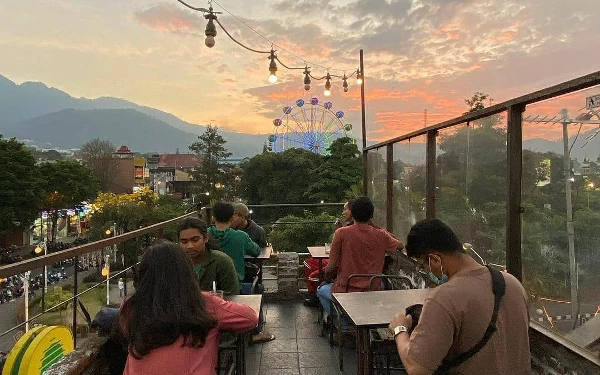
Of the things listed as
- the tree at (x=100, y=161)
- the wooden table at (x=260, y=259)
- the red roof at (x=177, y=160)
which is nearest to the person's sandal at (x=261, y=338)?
the wooden table at (x=260, y=259)

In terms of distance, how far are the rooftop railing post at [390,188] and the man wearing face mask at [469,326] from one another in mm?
3723

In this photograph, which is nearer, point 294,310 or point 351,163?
point 294,310

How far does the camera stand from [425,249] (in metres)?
1.69

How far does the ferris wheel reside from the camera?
1641 inches

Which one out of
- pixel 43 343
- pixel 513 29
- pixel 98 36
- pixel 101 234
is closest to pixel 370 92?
pixel 513 29

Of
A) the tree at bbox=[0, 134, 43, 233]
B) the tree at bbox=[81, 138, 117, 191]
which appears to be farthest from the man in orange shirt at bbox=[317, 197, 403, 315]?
the tree at bbox=[81, 138, 117, 191]

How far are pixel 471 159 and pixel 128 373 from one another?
2.45m

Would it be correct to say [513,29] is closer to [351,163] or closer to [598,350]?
[598,350]

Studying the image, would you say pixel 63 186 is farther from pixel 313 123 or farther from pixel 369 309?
pixel 369 309

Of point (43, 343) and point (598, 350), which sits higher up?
point (598, 350)

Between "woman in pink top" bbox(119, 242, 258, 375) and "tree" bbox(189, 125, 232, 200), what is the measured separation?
5709 centimetres

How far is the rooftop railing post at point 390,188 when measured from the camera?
17.5ft

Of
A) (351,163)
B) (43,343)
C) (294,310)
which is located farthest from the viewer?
(351,163)

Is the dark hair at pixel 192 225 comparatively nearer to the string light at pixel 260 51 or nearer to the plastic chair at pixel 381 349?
the plastic chair at pixel 381 349
